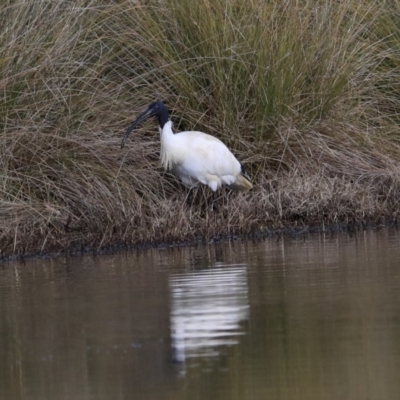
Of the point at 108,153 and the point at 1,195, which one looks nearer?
the point at 1,195

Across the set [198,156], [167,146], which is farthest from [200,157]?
[167,146]

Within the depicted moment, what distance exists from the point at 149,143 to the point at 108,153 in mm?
666

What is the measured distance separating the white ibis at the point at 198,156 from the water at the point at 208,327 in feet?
6.33

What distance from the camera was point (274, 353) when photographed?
566cm

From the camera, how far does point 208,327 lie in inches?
250

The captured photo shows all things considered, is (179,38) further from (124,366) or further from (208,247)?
(124,366)

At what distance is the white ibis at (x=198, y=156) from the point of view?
11227mm

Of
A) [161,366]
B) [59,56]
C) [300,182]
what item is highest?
[59,56]

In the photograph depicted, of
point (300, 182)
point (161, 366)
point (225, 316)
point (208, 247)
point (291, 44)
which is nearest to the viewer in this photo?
point (161, 366)

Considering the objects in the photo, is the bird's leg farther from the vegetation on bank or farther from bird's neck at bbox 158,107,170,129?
bird's neck at bbox 158,107,170,129

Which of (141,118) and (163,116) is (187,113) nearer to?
(163,116)

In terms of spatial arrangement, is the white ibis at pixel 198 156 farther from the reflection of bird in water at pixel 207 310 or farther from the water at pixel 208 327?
the reflection of bird in water at pixel 207 310

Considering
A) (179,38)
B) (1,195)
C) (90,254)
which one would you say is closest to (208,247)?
(90,254)

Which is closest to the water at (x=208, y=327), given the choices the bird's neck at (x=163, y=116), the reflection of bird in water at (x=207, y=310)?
the reflection of bird in water at (x=207, y=310)
